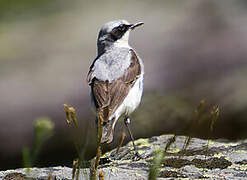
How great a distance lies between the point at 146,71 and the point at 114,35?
3.69 metres

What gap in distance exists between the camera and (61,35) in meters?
17.2

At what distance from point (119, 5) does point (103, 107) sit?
13783mm

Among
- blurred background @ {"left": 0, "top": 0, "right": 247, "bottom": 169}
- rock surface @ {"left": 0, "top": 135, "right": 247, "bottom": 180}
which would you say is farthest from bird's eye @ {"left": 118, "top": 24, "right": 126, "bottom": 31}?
rock surface @ {"left": 0, "top": 135, "right": 247, "bottom": 180}

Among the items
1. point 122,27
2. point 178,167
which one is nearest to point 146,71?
point 122,27

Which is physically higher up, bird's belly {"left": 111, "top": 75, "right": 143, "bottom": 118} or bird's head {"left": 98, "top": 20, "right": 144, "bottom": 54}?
bird's head {"left": 98, "top": 20, "right": 144, "bottom": 54}

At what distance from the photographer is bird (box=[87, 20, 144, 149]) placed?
6.32m

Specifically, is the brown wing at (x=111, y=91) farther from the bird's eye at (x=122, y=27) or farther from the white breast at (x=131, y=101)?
the bird's eye at (x=122, y=27)

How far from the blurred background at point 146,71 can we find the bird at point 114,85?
0.52 m

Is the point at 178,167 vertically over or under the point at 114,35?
under

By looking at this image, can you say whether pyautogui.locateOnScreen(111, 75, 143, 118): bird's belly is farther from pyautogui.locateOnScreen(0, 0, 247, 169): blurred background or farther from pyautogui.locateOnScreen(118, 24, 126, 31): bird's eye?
pyautogui.locateOnScreen(118, 24, 126, 31): bird's eye

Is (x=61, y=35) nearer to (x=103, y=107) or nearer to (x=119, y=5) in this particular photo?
(x=119, y=5)

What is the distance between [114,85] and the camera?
22.4 ft

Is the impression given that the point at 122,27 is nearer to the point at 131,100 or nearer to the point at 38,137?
the point at 131,100

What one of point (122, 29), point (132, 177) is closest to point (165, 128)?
point (122, 29)
